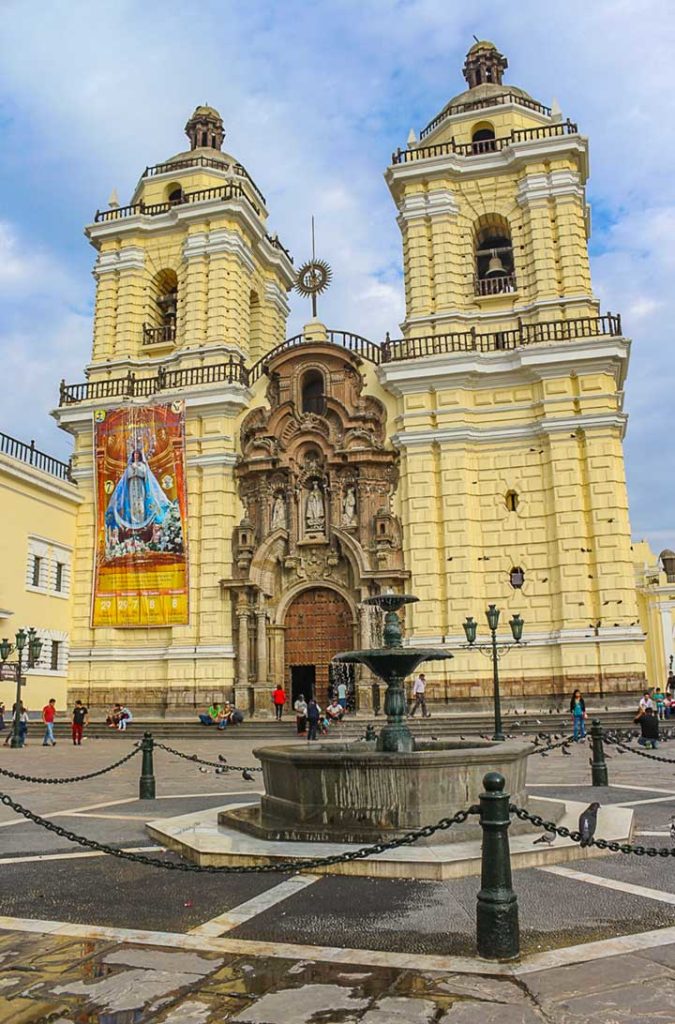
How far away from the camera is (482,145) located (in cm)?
3084

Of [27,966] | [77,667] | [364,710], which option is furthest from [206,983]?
[77,667]

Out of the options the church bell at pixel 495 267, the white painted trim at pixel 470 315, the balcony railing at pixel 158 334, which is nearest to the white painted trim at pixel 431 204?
the church bell at pixel 495 267

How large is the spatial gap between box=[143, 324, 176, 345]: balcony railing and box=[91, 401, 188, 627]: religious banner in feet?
13.7

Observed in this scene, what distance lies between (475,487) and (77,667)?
49.3 feet

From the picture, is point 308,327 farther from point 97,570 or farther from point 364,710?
point 364,710

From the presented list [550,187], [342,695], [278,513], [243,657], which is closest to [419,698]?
[342,695]

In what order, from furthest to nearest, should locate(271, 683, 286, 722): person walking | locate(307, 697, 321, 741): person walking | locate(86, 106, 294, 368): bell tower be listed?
locate(86, 106, 294, 368): bell tower
locate(271, 683, 286, 722): person walking
locate(307, 697, 321, 741): person walking

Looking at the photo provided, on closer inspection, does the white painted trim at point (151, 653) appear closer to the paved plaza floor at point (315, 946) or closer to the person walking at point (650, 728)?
the person walking at point (650, 728)

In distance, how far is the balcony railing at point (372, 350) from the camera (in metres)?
27.5

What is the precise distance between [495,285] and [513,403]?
5123mm

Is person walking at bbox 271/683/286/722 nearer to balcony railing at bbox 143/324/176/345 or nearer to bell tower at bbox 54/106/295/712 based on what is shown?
bell tower at bbox 54/106/295/712

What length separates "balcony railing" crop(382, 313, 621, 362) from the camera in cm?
2722

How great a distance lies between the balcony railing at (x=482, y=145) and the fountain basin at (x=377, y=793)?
27308mm

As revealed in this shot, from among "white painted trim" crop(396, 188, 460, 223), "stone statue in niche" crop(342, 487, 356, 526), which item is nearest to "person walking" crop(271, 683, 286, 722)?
"stone statue in niche" crop(342, 487, 356, 526)
